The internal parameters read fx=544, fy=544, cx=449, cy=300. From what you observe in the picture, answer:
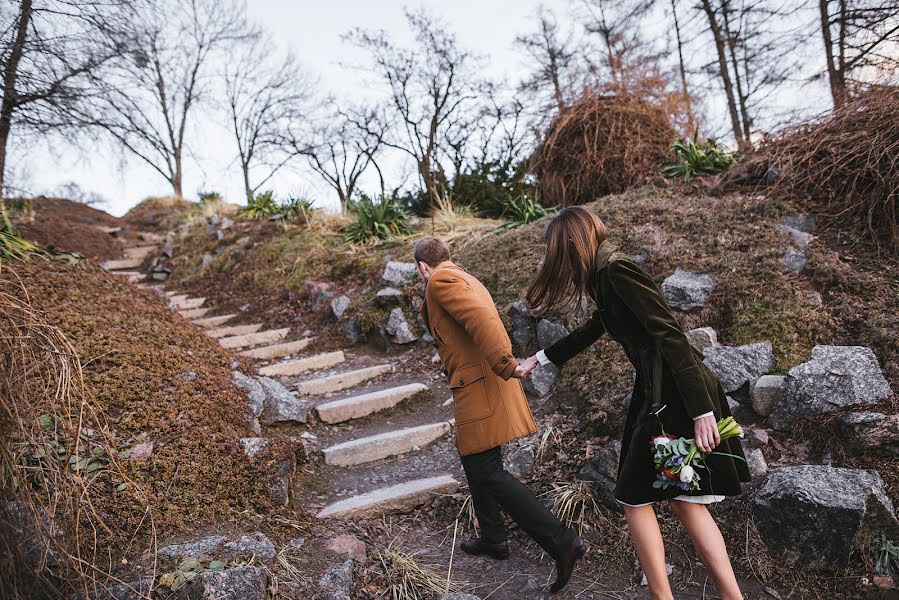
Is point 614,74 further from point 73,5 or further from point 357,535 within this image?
point 357,535

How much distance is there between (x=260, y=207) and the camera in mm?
11266

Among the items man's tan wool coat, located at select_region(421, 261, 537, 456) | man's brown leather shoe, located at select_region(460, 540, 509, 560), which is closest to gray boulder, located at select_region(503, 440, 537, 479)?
man's brown leather shoe, located at select_region(460, 540, 509, 560)

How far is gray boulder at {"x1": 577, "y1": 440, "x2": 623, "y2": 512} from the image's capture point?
3209 mm

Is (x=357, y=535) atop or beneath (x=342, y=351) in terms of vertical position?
beneath

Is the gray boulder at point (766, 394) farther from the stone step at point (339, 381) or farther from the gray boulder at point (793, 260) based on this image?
the stone step at point (339, 381)

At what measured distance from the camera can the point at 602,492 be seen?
325cm

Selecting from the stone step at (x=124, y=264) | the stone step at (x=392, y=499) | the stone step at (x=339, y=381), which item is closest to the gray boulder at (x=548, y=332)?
the stone step at (x=392, y=499)

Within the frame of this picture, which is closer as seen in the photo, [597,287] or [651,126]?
[597,287]

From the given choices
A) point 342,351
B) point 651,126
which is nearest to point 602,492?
point 342,351

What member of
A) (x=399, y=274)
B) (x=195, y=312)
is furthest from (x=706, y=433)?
(x=195, y=312)

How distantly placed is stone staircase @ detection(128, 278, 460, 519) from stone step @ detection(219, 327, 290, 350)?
0.05ft

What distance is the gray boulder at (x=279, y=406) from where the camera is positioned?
4426 mm

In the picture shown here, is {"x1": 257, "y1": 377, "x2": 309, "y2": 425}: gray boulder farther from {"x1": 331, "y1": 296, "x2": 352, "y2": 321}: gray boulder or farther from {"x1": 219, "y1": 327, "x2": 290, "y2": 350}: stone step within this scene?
{"x1": 331, "y1": 296, "x2": 352, "y2": 321}: gray boulder

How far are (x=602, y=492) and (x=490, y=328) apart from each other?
4.37 feet
